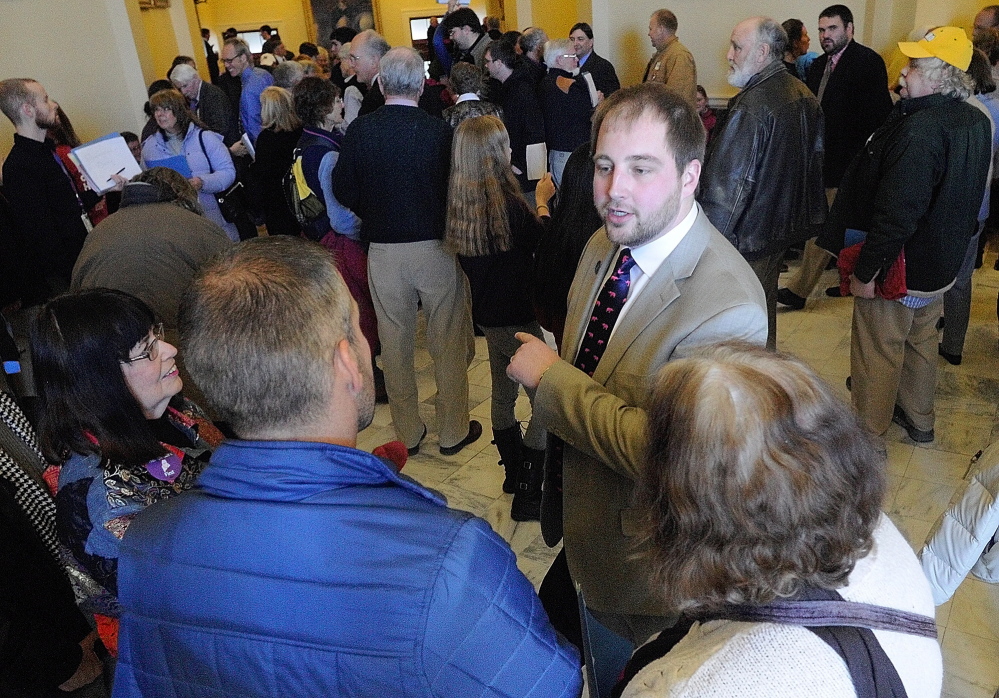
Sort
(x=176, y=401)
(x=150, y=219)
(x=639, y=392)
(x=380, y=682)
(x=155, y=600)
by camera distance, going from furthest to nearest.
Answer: (x=150, y=219)
(x=176, y=401)
(x=639, y=392)
(x=155, y=600)
(x=380, y=682)

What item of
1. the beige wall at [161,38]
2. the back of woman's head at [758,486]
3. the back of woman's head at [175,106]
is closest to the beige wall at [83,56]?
the back of woman's head at [175,106]

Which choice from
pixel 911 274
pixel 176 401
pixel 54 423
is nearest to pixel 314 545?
pixel 54 423

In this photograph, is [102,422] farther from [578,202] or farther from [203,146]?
[203,146]

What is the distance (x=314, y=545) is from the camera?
0.93 meters

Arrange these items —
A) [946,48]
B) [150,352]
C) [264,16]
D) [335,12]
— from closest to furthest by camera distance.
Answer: [150,352] < [946,48] < [335,12] < [264,16]

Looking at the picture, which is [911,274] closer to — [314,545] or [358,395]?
[358,395]

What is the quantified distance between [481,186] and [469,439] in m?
1.40

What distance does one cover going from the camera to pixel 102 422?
161 cm

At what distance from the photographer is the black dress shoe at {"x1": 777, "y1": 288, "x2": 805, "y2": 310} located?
483cm

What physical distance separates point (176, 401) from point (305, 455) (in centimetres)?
120

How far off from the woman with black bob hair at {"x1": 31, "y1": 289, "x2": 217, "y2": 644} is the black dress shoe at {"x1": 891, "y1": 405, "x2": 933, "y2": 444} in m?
3.13

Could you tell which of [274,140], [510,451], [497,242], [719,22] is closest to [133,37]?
[274,140]

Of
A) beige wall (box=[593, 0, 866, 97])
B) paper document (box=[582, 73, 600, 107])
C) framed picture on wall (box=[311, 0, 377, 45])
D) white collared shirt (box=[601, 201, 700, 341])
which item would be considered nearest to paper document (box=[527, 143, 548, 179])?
paper document (box=[582, 73, 600, 107])

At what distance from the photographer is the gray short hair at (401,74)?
10.4ft
